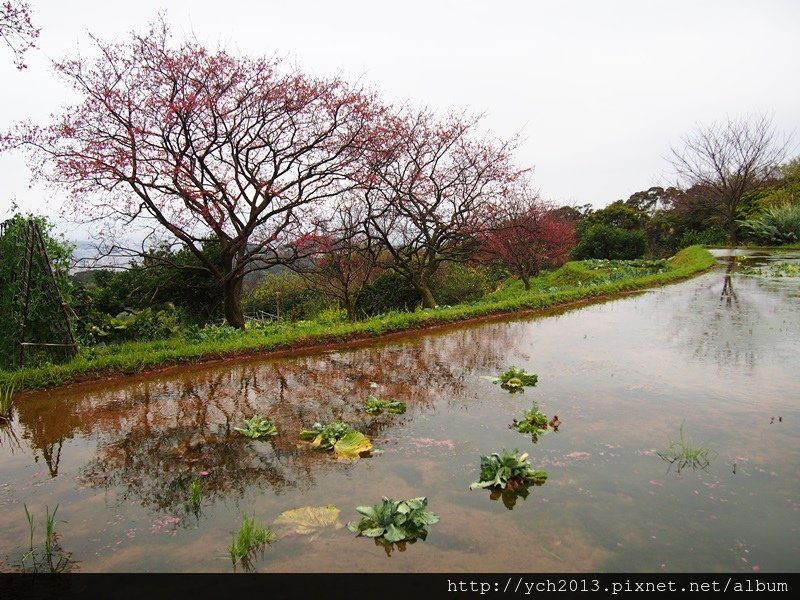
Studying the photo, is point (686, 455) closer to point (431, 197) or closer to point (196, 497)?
point (196, 497)

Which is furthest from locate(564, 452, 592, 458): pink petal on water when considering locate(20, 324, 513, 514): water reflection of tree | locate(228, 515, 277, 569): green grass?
locate(228, 515, 277, 569): green grass

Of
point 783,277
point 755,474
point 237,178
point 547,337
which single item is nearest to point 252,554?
point 755,474

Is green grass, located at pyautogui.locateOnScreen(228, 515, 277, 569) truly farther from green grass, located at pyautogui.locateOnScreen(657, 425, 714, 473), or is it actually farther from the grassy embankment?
the grassy embankment

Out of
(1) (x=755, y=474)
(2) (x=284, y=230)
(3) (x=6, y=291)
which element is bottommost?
(1) (x=755, y=474)

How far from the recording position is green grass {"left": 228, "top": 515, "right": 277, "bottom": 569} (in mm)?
3074

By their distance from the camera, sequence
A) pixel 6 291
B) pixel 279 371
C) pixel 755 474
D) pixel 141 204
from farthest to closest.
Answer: pixel 141 204 → pixel 279 371 → pixel 6 291 → pixel 755 474

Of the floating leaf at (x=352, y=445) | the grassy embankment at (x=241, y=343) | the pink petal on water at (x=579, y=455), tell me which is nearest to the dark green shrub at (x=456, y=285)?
the grassy embankment at (x=241, y=343)

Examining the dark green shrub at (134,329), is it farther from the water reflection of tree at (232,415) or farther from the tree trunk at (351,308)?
the tree trunk at (351,308)

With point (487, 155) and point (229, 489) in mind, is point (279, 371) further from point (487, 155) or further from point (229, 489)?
point (487, 155)

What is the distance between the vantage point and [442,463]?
4.22m

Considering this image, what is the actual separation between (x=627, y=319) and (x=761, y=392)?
4.93m

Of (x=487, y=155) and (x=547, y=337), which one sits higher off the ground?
(x=487, y=155)

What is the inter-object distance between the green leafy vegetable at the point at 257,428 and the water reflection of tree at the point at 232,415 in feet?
0.30

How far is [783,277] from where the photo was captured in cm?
1516
